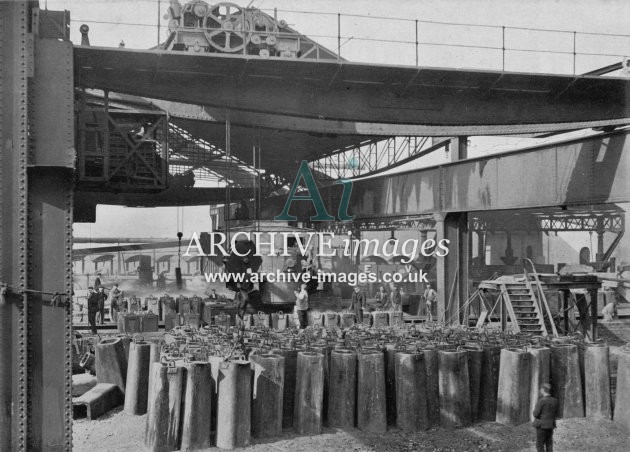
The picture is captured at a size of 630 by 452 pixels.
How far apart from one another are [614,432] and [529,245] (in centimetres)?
5239

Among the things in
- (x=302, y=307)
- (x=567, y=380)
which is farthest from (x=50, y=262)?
(x=302, y=307)

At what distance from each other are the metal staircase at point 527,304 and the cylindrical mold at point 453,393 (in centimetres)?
639

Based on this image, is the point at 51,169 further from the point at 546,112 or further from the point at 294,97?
the point at 546,112

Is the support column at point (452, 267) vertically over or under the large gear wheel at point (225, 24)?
under

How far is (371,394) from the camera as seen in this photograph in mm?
10734

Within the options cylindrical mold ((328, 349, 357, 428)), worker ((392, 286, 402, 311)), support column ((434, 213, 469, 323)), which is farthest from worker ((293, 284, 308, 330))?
worker ((392, 286, 402, 311))

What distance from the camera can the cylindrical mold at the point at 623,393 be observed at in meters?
11.1

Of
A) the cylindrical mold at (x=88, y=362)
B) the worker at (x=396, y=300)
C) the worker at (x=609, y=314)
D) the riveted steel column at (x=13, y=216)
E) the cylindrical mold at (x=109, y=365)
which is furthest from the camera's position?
the worker at (x=396, y=300)

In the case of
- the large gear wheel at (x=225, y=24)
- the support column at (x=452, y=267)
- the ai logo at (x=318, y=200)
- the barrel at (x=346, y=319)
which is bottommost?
the barrel at (x=346, y=319)

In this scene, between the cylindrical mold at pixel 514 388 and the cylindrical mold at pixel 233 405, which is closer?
the cylindrical mold at pixel 233 405

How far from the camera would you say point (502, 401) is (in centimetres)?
1139

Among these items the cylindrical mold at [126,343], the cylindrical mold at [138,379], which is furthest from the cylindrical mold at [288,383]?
the cylindrical mold at [126,343]

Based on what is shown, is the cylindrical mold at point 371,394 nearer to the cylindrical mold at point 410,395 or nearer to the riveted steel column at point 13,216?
the cylindrical mold at point 410,395

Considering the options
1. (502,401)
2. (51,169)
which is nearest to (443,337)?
(502,401)
